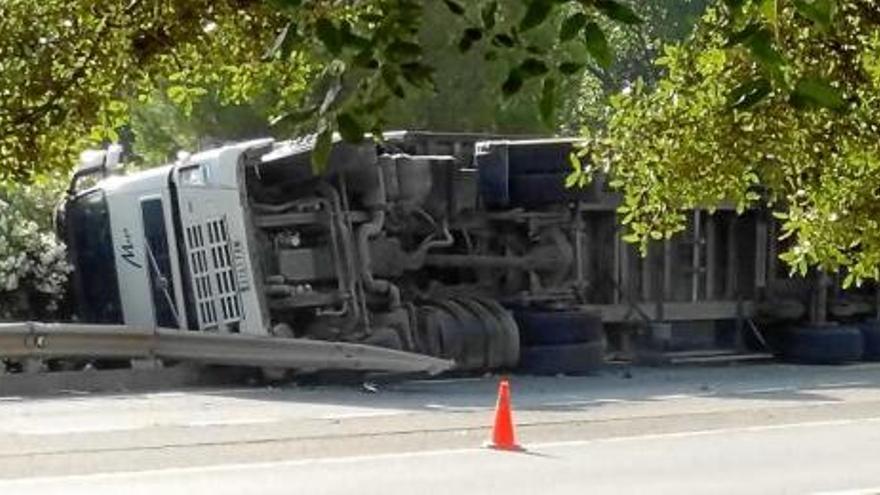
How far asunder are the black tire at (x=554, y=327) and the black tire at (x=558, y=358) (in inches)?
2.6

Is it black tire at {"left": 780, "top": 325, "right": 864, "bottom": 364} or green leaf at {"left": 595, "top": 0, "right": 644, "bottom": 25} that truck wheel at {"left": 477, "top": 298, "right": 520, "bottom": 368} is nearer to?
black tire at {"left": 780, "top": 325, "right": 864, "bottom": 364}

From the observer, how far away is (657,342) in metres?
19.7

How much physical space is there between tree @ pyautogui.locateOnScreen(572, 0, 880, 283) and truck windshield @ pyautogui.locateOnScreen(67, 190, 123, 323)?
1241 cm

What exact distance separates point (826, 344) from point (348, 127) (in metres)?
17.7

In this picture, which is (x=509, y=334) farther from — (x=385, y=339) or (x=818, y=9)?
(x=818, y=9)

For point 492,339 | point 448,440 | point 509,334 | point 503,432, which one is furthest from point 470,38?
point 509,334

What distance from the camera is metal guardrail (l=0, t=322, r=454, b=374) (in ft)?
52.3

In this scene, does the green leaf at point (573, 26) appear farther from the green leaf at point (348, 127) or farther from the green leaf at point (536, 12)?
the green leaf at point (348, 127)

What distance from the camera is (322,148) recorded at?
3.21 m

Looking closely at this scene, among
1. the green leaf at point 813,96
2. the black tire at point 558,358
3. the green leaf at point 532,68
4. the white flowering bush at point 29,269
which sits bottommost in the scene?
the black tire at point 558,358

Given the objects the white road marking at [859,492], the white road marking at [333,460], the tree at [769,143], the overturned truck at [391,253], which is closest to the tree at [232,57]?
the tree at [769,143]

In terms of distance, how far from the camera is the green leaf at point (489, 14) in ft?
10.5

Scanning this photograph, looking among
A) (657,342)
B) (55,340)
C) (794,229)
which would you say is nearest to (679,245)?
(657,342)

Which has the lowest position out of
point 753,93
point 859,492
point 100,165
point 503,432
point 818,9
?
point 859,492
